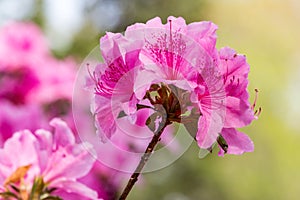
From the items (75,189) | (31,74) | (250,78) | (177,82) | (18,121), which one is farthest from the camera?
(250,78)

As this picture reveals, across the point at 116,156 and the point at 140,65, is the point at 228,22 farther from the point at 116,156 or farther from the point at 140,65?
the point at 140,65

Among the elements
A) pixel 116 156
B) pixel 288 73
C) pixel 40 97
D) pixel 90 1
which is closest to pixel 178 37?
pixel 116 156

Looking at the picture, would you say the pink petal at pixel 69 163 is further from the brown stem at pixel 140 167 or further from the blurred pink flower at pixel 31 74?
the blurred pink flower at pixel 31 74

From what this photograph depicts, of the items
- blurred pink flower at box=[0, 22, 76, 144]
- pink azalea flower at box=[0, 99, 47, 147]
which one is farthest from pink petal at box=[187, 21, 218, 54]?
blurred pink flower at box=[0, 22, 76, 144]

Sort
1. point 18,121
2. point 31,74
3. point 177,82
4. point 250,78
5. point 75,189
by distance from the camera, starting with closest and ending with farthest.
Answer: point 177,82 → point 75,189 → point 18,121 → point 31,74 → point 250,78

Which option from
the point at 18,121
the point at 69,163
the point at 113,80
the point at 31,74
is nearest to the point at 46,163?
the point at 69,163

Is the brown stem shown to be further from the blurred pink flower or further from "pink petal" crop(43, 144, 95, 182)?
the blurred pink flower

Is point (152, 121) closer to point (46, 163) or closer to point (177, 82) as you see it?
point (177, 82)
